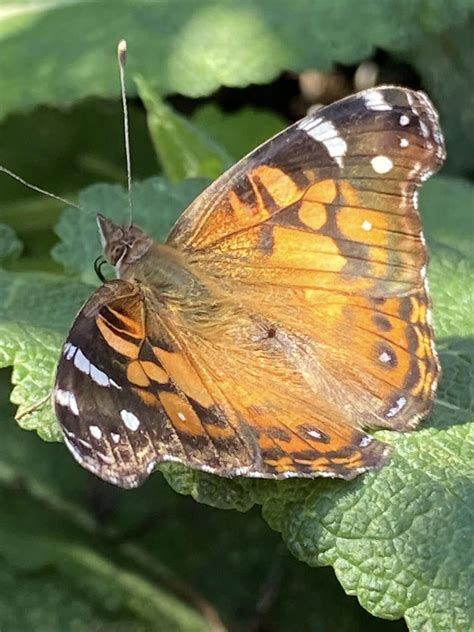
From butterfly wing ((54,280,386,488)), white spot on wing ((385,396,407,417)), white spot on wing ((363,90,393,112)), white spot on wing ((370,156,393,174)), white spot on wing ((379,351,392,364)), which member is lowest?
white spot on wing ((385,396,407,417))

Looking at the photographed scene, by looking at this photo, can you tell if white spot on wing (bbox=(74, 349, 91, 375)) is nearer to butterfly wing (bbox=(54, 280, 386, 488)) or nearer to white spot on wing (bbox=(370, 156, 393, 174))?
butterfly wing (bbox=(54, 280, 386, 488))

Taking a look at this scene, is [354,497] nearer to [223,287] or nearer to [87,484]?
[223,287]

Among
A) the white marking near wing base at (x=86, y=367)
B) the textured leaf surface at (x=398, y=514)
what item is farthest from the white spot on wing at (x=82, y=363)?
the textured leaf surface at (x=398, y=514)

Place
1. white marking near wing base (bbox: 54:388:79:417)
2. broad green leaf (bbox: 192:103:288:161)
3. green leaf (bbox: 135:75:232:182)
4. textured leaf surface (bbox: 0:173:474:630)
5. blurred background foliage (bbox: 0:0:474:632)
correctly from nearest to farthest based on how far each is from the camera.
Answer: white marking near wing base (bbox: 54:388:79:417)
textured leaf surface (bbox: 0:173:474:630)
blurred background foliage (bbox: 0:0:474:632)
green leaf (bbox: 135:75:232:182)
broad green leaf (bbox: 192:103:288:161)

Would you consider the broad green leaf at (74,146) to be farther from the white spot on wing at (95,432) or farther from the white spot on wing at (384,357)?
the white spot on wing at (95,432)

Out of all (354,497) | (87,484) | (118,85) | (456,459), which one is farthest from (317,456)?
(118,85)

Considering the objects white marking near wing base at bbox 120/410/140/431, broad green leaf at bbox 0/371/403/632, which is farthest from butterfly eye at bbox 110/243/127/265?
broad green leaf at bbox 0/371/403/632
